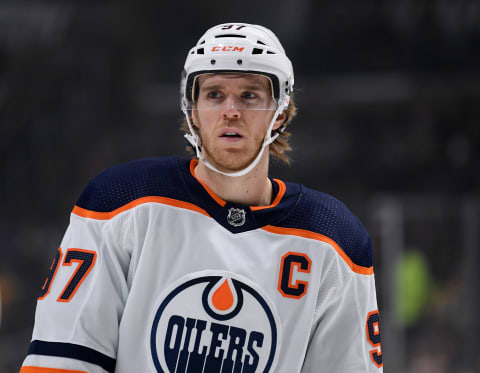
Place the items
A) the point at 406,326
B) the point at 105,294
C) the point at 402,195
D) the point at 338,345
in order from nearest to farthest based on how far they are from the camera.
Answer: the point at 105,294 < the point at 338,345 < the point at 406,326 < the point at 402,195

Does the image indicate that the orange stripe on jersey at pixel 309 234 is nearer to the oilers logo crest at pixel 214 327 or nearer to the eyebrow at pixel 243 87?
the oilers logo crest at pixel 214 327

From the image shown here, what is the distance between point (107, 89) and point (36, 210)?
4.01 feet

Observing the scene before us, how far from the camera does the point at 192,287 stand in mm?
1533

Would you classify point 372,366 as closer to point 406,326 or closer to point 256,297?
point 256,297

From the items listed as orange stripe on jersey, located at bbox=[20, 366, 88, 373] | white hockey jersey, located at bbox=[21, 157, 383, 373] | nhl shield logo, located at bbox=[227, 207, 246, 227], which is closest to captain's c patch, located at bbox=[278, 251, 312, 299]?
white hockey jersey, located at bbox=[21, 157, 383, 373]

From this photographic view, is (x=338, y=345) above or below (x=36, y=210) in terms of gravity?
below

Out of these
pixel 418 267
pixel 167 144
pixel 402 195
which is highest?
pixel 167 144

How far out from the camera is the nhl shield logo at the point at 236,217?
1.60 metres

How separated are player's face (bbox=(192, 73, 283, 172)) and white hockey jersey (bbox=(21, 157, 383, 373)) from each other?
9cm

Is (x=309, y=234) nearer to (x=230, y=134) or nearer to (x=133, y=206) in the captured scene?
(x=230, y=134)

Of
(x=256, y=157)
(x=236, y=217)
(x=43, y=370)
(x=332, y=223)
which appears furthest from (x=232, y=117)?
(x=43, y=370)

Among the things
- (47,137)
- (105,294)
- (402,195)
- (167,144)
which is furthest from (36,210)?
(105,294)

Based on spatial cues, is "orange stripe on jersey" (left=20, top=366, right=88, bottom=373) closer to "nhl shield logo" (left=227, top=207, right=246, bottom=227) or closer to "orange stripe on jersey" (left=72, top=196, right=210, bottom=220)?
"orange stripe on jersey" (left=72, top=196, right=210, bottom=220)

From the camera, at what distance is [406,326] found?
13.8 feet
